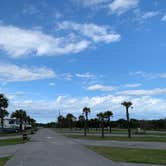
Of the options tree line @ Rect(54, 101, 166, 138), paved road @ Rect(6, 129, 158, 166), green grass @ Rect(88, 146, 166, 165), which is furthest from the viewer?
tree line @ Rect(54, 101, 166, 138)

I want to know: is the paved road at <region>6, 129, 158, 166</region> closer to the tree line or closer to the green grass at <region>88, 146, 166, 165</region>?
the green grass at <region>88, 146, 166, 165</region>

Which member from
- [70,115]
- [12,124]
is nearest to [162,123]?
[70,115]

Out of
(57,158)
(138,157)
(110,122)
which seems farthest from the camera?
(110,122)

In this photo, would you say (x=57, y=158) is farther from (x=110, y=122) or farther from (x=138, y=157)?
(x=110, y=122)

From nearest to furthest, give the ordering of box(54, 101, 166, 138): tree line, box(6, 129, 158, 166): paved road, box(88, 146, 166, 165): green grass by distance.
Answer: box(6, 129, 158, 166): paved road → box(88, 146, 166, 165): green grass → box(54, 101, 166, 138): tree line

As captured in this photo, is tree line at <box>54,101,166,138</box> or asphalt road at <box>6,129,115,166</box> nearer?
asphalt road at <box>6,129,115,166</box>

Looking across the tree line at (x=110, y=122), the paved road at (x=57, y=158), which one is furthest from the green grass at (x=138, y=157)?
the tree line at (x=110, y=122)

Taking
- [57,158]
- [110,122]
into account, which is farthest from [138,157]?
[110,122]

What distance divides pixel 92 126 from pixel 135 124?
870 inches

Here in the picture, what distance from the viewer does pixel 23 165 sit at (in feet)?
48.1

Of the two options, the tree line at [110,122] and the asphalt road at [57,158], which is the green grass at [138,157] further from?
the tree line at [110,122]

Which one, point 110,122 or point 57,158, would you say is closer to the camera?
point 57,158

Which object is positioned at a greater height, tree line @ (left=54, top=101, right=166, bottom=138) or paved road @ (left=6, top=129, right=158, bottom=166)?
tree line @ (left=54, top=101, right=166, bottom=138)

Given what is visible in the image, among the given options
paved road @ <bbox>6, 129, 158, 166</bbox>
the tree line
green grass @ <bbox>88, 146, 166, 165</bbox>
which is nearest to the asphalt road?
paved road @ <bbox>6, 129, 158, 166</bbox>
